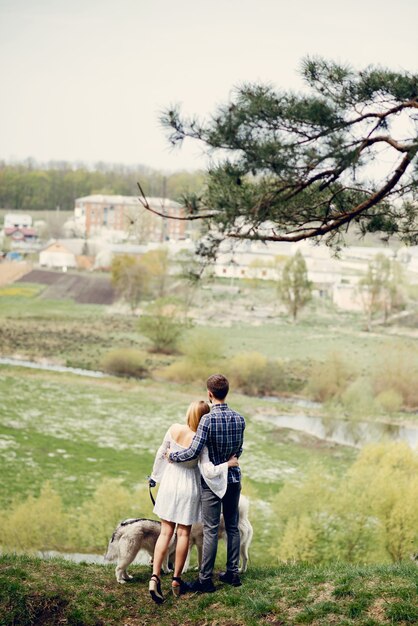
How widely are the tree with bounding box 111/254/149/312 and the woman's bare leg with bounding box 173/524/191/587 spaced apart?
40119mm

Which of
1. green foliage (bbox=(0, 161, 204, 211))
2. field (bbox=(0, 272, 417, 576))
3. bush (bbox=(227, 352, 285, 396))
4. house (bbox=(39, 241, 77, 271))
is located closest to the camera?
field (bbox=(0, 272, 417, 576))

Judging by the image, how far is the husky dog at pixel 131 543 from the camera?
21.0ft

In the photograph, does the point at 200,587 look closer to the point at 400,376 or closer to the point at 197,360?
the point at 400,376

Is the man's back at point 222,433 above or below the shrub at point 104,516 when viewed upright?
above

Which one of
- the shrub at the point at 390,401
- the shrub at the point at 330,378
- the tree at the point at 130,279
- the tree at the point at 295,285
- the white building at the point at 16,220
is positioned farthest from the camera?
the white building at the point at 16,220

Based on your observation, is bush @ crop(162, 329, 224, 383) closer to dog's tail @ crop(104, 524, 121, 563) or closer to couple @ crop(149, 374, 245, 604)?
dog's tail @ crop(104, 524, 121, 563)

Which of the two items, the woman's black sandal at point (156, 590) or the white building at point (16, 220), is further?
the white building at point (16, 220)

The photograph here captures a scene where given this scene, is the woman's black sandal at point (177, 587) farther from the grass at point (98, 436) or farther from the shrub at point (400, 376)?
the shrub at point (400, 376)

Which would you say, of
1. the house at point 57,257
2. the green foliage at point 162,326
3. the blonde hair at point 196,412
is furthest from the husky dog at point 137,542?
the house at point 57,257

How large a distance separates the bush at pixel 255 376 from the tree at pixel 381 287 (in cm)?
1046

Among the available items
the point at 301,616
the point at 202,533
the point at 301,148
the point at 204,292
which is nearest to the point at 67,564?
the point at 202,533

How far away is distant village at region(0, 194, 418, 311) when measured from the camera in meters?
47.2

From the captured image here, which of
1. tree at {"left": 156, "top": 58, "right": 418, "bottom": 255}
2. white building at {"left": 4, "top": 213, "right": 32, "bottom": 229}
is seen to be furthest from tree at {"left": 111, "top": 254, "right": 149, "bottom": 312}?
tree at {"left": 156, "top": 58, "right": 418, "bottom": 255}

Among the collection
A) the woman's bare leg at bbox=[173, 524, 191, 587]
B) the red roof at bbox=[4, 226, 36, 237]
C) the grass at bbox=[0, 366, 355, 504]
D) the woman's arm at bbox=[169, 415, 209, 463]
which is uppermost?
the red roof at bbox=[4, 226, 36, 237]
